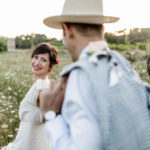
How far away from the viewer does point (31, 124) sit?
8.43 feet

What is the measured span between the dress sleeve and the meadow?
39.1 inches

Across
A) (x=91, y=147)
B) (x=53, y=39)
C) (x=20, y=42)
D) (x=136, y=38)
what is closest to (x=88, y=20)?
(x=91, y=147)

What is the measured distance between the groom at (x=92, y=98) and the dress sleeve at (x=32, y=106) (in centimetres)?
111

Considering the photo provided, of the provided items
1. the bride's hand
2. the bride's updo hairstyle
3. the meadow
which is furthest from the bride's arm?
the bride's hand

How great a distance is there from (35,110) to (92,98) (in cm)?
146

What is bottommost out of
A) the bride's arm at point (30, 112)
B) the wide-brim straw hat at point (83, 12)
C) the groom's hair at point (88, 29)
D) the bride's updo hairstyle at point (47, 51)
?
the bride's arm at point (30, 112)

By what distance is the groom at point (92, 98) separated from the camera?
1098mm

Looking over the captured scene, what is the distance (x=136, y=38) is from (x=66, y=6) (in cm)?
565

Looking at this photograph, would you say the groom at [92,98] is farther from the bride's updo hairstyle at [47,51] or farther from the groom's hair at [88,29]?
the bride's updo hairstyle at [47,51]

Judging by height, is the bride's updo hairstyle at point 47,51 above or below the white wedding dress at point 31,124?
above

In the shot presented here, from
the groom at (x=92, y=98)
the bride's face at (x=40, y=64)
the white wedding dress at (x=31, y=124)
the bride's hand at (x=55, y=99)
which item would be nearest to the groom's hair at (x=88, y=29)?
the groom at (x=92, y=98)

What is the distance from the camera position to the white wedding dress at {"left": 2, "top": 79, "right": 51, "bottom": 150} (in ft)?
8.12

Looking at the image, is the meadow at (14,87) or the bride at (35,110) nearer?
the bride at (35,110)

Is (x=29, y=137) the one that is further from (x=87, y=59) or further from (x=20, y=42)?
(x=20, y=42)
